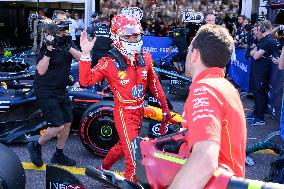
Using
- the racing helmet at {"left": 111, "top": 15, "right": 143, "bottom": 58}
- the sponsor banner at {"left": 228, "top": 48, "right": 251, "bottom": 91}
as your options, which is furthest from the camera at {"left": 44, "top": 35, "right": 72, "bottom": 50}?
the sponsor banner at {"left": 228, "top": 48, "right": 251, "bottom": 91}

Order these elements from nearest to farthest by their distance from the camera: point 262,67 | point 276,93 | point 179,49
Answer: point 262,67, point 276,93, point 179,49

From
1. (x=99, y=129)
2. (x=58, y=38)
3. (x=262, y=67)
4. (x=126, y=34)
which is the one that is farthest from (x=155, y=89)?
(x=262, y=67)

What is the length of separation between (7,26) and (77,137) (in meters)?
15.3

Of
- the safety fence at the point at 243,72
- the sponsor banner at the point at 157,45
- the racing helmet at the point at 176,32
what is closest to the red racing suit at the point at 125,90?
the safety fence at the point at 243,72

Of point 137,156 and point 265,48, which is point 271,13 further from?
point 137,156

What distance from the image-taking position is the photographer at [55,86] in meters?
4.98

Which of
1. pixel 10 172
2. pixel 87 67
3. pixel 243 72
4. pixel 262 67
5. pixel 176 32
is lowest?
pixel 243 72

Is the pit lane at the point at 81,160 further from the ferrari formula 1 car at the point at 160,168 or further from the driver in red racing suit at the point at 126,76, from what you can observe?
the ferrari formula 1 car at the point at 160,168

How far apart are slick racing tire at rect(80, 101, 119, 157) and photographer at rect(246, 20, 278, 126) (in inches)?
121

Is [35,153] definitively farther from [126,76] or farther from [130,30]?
[130,30]

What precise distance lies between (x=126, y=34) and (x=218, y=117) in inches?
107

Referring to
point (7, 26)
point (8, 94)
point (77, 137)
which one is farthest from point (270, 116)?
point (7, 26)

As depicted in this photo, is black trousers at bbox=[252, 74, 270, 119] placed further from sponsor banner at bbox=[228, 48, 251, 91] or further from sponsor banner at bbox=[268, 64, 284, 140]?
sponsor banner at bbox=[228, 48, 251, 91]

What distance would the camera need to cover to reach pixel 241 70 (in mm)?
10898
